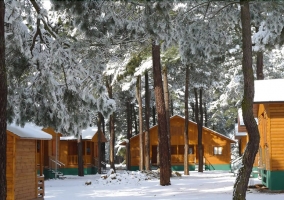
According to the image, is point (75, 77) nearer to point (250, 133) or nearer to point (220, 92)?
point (250, 133)

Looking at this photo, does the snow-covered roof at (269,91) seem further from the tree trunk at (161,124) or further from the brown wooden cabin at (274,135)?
the tree trunk at (161,124)

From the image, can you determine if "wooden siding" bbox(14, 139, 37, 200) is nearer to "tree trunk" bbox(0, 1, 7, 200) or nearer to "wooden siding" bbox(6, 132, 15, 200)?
"wooden siding" bbox(6, 132, 15, 200)

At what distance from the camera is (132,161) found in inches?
1690

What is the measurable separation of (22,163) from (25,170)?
0.40 m

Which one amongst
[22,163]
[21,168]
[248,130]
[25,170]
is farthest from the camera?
[25,170]

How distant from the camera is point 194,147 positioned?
43031 mm

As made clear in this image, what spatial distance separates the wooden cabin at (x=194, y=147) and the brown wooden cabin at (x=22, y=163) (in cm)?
2475

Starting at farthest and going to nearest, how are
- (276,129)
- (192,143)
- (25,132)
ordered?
(192,143)
(276,129)
(25,132)

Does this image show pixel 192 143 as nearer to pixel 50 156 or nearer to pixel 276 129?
pixel 50 156

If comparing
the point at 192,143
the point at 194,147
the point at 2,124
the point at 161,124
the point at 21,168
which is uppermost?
the point at 161,124

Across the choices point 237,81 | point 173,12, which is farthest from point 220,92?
point 173,12

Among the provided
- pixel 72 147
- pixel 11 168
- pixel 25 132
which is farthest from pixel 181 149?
pixel 11 168

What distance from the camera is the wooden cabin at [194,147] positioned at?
140 ft

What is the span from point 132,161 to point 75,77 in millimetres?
31014
